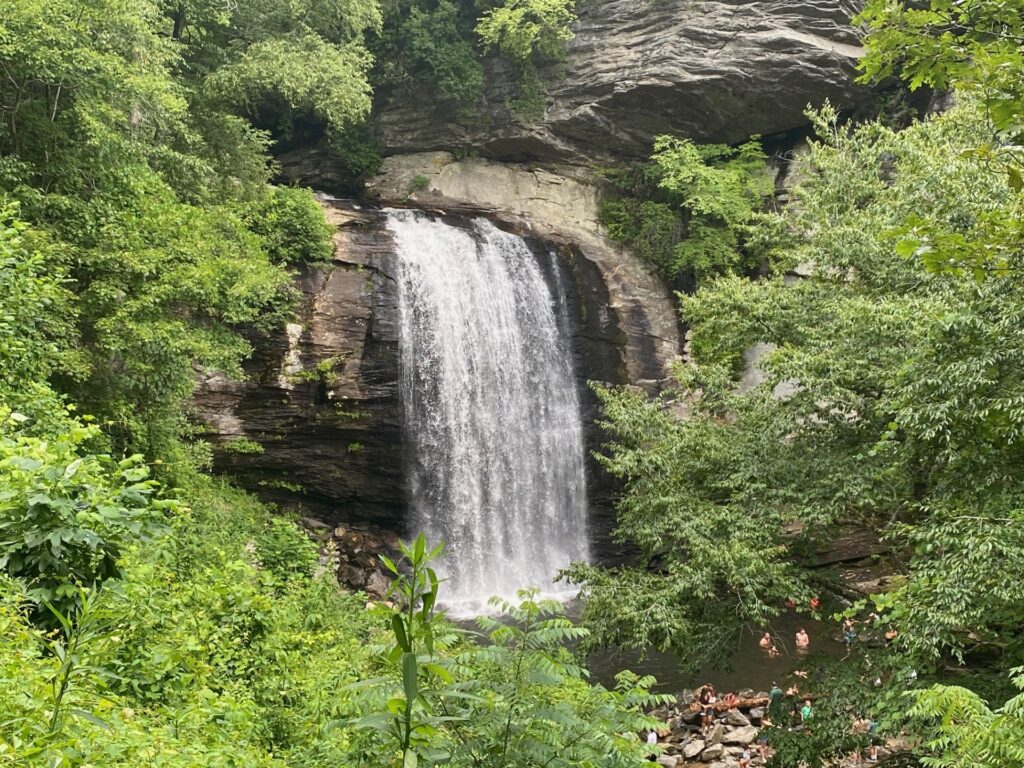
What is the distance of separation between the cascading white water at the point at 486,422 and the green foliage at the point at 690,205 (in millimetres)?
5316

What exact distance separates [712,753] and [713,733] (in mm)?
375

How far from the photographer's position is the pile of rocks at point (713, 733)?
1098 cm

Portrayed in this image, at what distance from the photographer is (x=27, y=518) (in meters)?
4.01

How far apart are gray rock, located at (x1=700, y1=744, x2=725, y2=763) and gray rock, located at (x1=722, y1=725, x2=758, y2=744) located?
26 centimetres

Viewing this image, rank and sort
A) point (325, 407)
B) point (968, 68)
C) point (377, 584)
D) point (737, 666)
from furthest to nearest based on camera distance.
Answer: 1. point (325, 407)
2. point (377, 584)
3. point (737, 666)
4. point (968, 68)

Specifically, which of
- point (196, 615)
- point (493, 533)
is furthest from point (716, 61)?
point (196, 615)

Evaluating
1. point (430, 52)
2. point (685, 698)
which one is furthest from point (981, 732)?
point (430, 52)

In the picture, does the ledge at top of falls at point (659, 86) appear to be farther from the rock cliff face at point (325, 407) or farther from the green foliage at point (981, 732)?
the green foliage at point (981, 732)

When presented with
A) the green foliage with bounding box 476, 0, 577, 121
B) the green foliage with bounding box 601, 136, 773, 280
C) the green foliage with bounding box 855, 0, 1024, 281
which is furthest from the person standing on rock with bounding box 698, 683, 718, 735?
the green foliage with bounding box 476, 0, 577, 121

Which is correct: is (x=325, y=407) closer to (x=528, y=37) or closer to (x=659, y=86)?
(x=528, y=37)

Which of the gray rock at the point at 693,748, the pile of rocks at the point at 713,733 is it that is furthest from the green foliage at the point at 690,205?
the gray rock at the point at 693,748

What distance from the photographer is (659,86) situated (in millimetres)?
22844

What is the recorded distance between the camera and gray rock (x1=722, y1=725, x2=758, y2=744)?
1130cm

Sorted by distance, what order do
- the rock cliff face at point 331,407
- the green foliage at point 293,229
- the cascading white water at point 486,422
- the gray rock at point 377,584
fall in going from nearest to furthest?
the gray rock at point 377,584
the rock cliff face at point 331,407
the green foliage at point 293,229
the cascading white water at point 486,422
